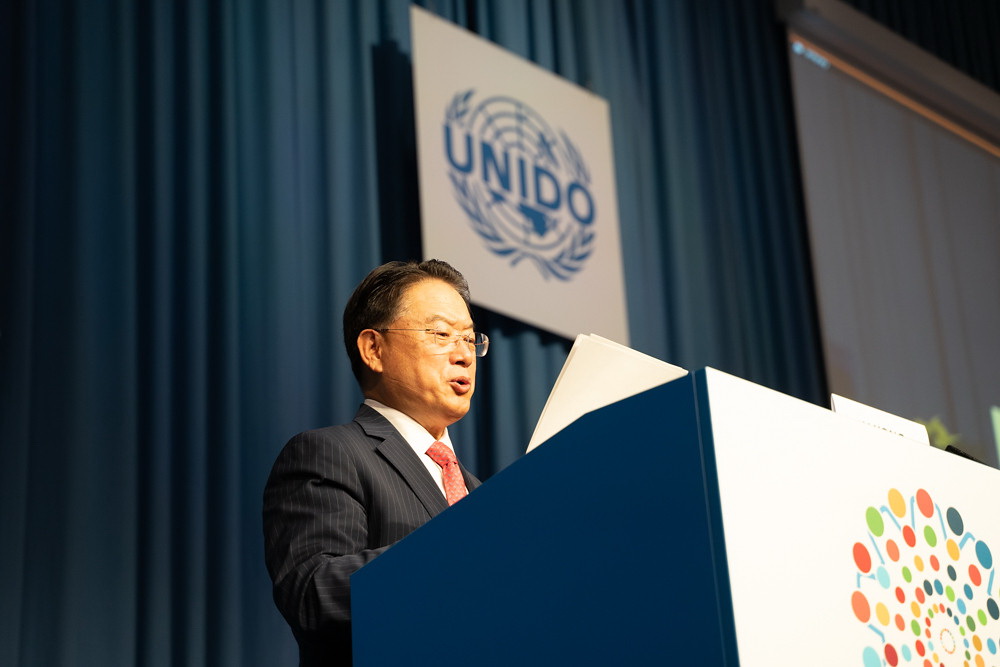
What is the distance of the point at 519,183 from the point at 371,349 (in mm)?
1928

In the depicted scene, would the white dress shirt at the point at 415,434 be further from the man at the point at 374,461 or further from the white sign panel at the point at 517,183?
the white sign panel at the point at 517,183

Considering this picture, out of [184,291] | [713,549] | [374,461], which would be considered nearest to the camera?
[713,549]

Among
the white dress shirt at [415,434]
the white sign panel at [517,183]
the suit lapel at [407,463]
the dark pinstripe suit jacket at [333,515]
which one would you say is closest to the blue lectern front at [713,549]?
the dark pinstripe suit jacket at [333,515]

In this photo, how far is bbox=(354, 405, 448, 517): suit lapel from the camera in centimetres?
187

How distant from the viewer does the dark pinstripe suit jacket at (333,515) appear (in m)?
1.54

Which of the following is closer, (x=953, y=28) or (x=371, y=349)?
(x=371, y=349)

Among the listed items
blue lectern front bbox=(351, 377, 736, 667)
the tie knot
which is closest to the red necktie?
the tie knot

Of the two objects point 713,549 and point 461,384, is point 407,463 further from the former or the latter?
point 713,549

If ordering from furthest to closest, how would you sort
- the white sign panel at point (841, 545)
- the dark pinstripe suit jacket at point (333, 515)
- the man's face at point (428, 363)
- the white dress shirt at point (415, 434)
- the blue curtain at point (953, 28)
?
the blue curtain at point (953, 28), the man's face at point (428, 363), the white dress shirt at point (415, 434), the dark pinstripe suit jacket at point (333, 515), the white sign panel at point (841, 545)

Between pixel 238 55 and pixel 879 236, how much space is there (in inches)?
123

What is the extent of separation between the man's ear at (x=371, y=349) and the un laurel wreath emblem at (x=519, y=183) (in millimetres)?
1593

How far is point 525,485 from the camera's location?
1.22m

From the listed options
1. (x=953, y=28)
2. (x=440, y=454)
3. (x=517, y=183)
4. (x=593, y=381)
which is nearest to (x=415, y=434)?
(x=440, y=454)

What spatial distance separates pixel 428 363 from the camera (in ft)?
7.04
